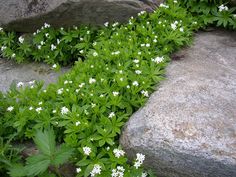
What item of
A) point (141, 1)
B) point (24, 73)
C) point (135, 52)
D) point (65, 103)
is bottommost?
point (24, 73)

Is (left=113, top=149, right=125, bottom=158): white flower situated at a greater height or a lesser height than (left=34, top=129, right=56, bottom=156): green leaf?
lesser

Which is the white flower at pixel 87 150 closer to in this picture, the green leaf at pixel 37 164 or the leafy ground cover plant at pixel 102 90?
A: the leafy ground cover plant at pixel 102 90

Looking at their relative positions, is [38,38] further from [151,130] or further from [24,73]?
[151,130]

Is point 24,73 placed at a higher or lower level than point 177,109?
lower

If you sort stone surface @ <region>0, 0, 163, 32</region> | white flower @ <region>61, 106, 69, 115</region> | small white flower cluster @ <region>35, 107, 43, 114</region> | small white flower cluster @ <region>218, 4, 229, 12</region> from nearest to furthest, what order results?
white flower @ <region>61, 106, 69, 115</region>
small white flower cluster @ <region>35, 107, 43, 114</region>
small white flower cluster @ <region>218, 4, 229, 12</region>
stone surface @ <region>0, 0, 163, 32</region>

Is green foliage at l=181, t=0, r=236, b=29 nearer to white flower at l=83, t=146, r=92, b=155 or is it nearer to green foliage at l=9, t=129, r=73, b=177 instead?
white flower at l=83, t=146, r=92, b=155

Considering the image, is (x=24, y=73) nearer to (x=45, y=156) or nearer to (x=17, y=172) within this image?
(x=17, y=172)

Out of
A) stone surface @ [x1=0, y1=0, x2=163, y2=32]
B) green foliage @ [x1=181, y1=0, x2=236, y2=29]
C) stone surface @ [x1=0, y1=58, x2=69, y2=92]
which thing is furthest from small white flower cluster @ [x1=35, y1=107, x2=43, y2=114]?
green foliage @ [x1=181, y1=0, x2=236, y2=29]

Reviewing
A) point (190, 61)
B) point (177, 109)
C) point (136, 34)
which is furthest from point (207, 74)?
point (136, 34)
